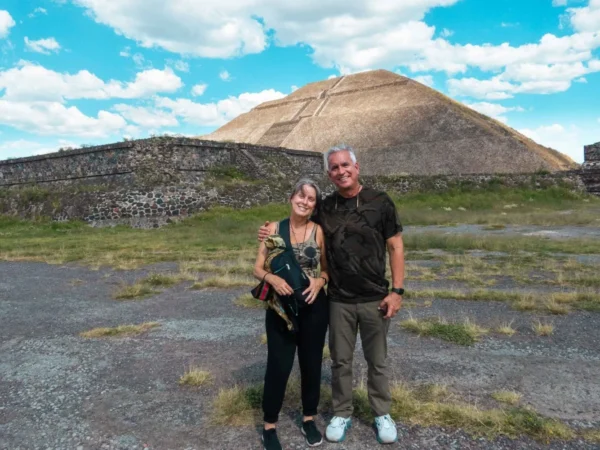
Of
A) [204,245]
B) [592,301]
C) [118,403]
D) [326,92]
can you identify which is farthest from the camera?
[326,92]

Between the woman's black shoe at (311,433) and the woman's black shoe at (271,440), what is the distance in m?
0.21

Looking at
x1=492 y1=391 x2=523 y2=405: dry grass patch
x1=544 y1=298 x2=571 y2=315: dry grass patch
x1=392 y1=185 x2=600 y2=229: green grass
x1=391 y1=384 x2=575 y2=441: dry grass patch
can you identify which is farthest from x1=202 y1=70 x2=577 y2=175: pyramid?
x1=391 y1=384 x2=575 y2=441: dry grass patch

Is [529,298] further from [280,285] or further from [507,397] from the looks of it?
[280,285]

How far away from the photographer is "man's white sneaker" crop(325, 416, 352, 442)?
3.18 meters

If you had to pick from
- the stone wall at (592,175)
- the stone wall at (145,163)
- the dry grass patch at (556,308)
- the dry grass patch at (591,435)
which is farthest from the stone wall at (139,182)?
the dry grass patch at (591,435)

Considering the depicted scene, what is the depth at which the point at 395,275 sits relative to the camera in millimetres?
3312

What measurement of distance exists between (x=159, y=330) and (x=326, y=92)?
63125 millimetres

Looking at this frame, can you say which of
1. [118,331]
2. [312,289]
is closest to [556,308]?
[312,289]

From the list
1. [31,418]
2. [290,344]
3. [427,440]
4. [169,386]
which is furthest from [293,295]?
[31,418]

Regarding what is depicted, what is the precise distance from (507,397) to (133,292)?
20.2 feet

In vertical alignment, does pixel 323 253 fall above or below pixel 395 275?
above

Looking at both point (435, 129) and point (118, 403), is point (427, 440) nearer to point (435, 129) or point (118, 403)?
point (118, 403)

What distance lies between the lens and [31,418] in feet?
11.8

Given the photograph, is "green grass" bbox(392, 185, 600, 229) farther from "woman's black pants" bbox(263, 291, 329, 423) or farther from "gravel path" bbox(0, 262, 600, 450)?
"woman's black pants" bbox(263, 291, 329, 423)
